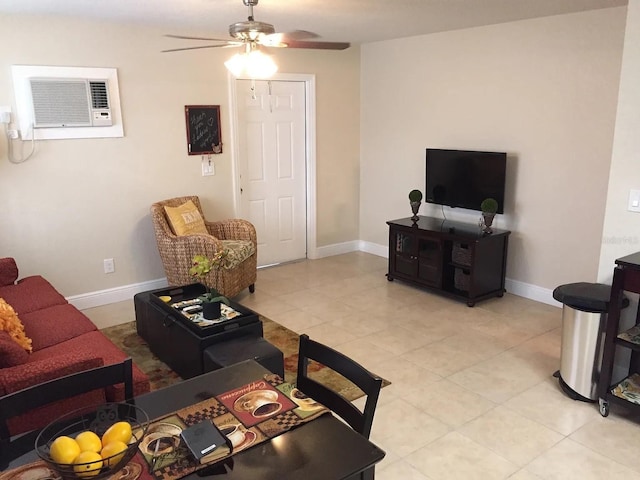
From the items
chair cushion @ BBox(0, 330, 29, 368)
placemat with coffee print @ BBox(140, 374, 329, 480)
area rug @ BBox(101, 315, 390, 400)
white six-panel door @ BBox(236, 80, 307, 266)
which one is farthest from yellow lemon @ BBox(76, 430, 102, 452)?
white six-panel door @ BBox(236, 80, 307, 266)

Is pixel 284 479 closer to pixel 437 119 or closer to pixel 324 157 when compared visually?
pixel 437 119

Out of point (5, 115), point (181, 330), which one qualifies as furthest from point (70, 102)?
point (181, 330)

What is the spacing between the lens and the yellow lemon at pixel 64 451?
4.25 ft

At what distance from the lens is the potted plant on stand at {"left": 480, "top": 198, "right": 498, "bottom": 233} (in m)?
4.61

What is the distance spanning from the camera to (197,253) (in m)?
4.52

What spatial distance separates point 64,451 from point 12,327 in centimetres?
185

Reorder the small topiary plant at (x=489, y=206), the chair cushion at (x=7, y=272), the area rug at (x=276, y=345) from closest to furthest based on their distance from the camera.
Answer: the area rug at (x=276, y=345) → the chair cushion at (x=7, y=272) → the small topiary plant at (x=489, y=206)

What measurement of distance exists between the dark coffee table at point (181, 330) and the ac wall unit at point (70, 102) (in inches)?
63.9

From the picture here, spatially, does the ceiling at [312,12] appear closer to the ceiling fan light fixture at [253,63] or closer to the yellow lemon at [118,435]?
the ceiling fan light fixture at [253,63]

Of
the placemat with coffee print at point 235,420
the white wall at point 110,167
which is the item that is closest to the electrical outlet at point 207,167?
the white wall at point 110,167

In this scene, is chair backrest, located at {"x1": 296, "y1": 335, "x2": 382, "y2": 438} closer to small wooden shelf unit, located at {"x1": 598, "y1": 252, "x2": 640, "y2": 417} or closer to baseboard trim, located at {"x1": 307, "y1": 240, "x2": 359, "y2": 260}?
small wooden shelf unit, located at {"x1": 598, "y1": 252, "x2": 640, "y2": 417}

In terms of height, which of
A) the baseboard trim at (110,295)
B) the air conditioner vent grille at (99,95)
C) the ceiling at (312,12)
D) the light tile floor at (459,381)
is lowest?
the light tile floor at (459,381)

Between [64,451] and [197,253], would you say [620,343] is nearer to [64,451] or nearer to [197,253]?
[64,451]

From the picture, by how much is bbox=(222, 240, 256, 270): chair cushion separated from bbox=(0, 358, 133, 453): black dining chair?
8.00 feet
